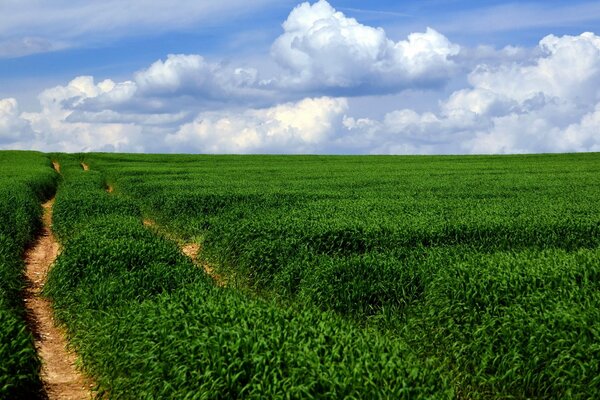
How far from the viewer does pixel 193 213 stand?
25.5 meters

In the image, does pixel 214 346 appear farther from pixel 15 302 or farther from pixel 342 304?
pixel 15 302

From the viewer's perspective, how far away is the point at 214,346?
777 centimetres

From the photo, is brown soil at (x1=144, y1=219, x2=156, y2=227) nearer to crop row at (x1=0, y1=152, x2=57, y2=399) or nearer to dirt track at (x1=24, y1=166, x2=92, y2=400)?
crop row at (x1=0, y1=152, x2=57, y2=399)

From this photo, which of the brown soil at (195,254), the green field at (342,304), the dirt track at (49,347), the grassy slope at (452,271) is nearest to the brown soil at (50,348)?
the dirt track at (49,347)

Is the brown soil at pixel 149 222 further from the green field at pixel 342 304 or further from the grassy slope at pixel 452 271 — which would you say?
the green field at pixel 342 304

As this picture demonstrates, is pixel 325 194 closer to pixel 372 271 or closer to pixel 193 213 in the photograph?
pixel 193 213

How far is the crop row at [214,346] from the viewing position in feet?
22.9

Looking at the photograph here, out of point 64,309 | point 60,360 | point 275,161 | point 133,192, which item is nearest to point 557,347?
point 60,360

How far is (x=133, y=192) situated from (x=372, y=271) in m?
25.3

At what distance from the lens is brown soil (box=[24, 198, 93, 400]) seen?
1027 centimetres

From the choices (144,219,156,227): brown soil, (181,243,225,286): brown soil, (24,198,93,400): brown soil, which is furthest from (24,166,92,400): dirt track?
(144,219,156,227): brown soil

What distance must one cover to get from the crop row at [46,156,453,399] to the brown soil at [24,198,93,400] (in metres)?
0.36

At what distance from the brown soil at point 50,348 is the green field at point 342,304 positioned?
0.32 metres

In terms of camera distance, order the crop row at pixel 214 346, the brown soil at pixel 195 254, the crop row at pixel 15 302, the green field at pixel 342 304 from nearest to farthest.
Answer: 1. the crop row at pixel 214 346
2. the green field at pixel 342 304
3. the crop row at pixel 15 302
4. the brown soil at pixel 195 254
